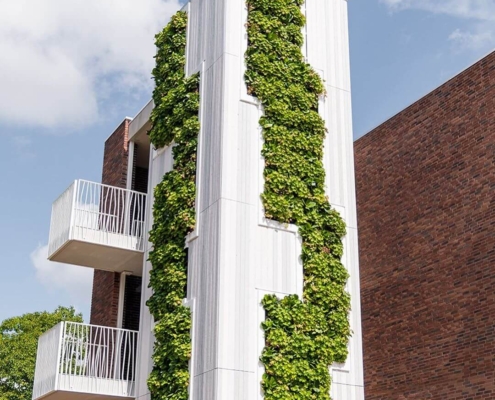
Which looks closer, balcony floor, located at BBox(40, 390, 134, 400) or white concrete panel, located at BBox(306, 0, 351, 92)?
balcony floor, located at BBox(40, 390, 134, 400)

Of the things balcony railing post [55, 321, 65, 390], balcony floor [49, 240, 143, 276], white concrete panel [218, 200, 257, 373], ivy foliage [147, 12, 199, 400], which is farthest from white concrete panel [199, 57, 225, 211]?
balcony railing post [55, 321, 65, 390]

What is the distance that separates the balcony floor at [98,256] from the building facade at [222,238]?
0.9 inches

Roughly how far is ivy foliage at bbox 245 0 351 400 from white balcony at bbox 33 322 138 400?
12.1 feet

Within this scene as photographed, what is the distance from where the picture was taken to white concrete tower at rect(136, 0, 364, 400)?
12.9 metres

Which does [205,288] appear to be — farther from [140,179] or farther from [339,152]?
[140,179]

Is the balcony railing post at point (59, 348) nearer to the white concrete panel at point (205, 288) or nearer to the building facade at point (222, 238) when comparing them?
the building facade at point (222, 238)

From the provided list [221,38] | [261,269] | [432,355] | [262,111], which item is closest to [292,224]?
[261,269]

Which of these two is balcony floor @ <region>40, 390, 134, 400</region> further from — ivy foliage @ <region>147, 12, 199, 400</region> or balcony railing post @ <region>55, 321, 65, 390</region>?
ivy foliage @ <region>147, 12, 199, 400</region>

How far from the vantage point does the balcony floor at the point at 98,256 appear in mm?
16281

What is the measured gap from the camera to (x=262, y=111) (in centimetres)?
1481

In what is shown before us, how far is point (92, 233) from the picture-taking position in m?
16.1

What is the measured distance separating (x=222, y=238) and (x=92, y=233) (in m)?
3.82

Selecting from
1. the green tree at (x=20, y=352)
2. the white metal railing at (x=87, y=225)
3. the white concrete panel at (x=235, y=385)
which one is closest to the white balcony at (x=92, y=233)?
the white metal railing at (x=87, y=225)

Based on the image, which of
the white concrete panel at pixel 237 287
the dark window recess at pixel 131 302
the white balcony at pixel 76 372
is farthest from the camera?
the dark window recess at pixel 131 302
